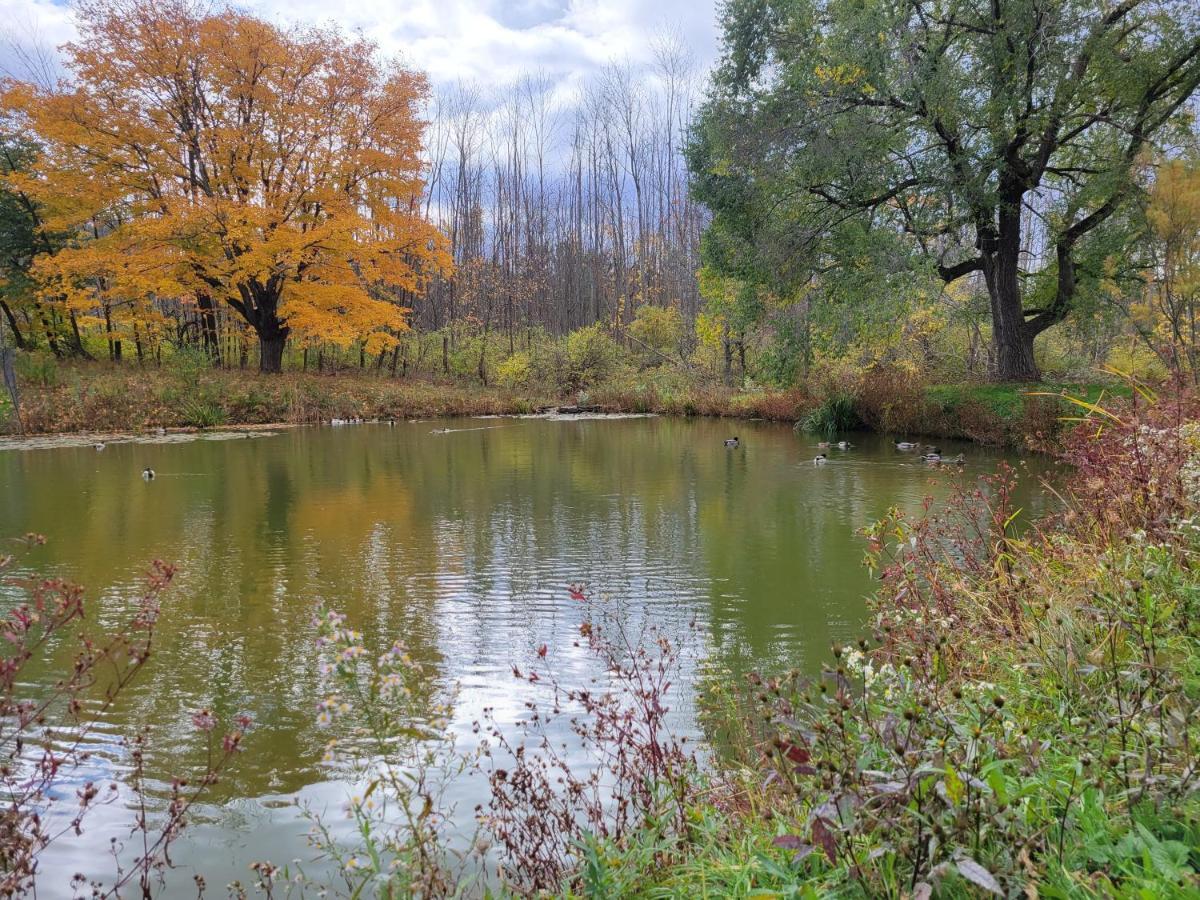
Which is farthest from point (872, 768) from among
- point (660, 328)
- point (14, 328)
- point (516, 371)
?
point (660, 328)

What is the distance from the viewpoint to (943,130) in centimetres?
1317

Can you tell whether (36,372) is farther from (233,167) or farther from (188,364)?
(233,167)

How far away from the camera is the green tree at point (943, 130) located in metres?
12.2

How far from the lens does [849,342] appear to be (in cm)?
1403

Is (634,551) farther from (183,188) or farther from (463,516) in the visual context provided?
(183,188)

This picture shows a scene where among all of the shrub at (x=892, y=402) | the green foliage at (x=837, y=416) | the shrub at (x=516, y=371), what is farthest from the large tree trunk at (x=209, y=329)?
the shrub at (x=892, y=402)

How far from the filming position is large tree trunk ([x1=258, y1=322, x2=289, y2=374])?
70.7 ft

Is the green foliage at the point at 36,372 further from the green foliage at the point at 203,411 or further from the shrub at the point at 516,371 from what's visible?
the shrub at the point at 516,371

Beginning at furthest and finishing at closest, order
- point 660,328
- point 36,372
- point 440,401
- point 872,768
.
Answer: point 660,328 → point 440,401 → point 36,372 → point 872,768

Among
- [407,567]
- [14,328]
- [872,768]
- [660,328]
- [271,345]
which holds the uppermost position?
[660,328]

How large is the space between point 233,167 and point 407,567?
59.0 ft

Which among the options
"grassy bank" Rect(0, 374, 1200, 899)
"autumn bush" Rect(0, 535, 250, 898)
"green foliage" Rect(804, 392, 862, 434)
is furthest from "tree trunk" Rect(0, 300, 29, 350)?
"green foliage" Rect(804, 392, 862, 434)

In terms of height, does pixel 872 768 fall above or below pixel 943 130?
below

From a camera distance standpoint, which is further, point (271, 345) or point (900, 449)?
point (271, 345)
